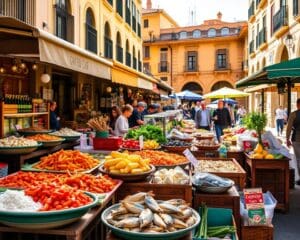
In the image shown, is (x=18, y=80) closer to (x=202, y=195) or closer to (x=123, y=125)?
(x=123, y=125)

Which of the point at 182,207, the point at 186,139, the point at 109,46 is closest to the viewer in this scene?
the point at 182,207

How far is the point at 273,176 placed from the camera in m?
6.48

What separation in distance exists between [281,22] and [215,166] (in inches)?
696

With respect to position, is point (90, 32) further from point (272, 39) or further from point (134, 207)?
point (272, 39)

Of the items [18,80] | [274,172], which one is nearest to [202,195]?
[274,172]

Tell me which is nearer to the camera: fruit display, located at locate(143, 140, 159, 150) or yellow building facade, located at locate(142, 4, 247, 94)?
fruit display, located at locate(143, 140, 159, 150)

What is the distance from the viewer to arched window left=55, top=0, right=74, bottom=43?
11656mm

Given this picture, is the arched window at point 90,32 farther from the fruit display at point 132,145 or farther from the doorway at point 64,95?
the fruit display at point 132,145

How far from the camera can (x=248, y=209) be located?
4207 mm

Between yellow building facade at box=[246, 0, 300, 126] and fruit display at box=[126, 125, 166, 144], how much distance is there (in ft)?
22.9

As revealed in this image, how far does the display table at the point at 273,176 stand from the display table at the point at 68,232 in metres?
3.77

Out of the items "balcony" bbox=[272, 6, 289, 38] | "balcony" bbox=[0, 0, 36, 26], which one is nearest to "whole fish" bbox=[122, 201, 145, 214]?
"balcony" bbox=[0, 0, 36, 26]

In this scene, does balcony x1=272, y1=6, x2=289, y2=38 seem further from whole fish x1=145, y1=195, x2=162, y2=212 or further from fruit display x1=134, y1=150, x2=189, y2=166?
whole fish x1=145, y1=195, x2=162, y2=212

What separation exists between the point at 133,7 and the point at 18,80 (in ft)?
53.0
